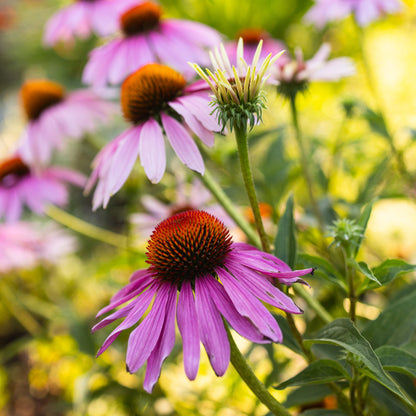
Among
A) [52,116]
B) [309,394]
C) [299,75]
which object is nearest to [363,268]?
[309,394]

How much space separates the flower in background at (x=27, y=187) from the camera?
28.8 inches

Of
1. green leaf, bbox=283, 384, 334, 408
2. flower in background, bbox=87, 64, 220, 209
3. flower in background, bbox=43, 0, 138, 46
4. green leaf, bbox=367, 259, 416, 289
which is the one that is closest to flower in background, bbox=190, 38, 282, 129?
flower in background, bbox=87, 64, 220, 209

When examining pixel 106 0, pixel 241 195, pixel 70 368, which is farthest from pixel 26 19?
pixel 241 195

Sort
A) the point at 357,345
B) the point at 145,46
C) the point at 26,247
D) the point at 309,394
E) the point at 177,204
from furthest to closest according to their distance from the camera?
the point at 26,247
the point at 177,204
the point at 145,46
the point at 309,394
the point at 357,345

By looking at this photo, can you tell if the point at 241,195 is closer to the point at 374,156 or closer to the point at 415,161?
the point at 374,156

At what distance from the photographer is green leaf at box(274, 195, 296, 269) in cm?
36

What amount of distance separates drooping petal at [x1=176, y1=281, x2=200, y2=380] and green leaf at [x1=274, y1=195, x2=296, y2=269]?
0.09 m

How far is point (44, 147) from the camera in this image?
734 millimetres

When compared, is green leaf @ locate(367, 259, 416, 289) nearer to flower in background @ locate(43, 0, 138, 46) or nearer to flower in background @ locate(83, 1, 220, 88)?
flower in background @ locate(83, 1, 220, 88)

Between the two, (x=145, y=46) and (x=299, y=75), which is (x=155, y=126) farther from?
(x=145, y=46)

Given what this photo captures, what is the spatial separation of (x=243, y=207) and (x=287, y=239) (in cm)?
39

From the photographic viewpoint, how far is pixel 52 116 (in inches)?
30.3

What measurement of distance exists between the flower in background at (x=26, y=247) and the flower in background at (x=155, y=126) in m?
0.43

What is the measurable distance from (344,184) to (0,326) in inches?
46.7
